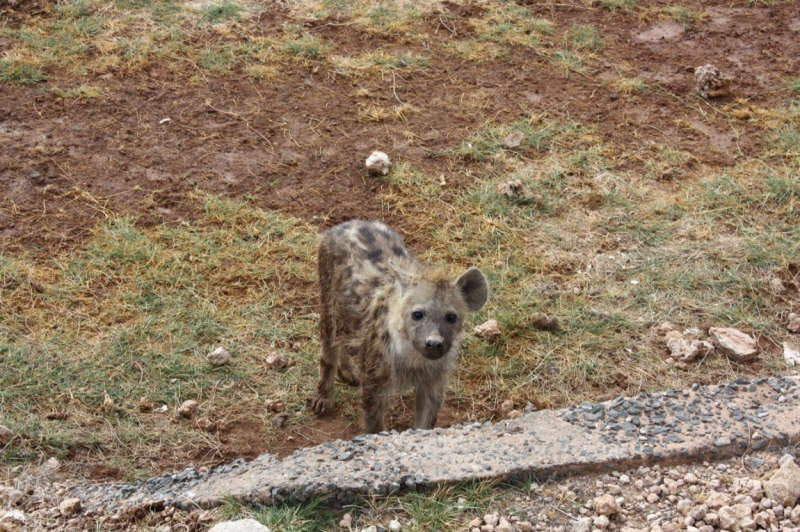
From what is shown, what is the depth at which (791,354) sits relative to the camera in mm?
4570

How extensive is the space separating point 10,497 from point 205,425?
0.96m

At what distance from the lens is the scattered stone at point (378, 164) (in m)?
6.01

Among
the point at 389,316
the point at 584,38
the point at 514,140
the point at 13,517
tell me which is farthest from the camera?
A: the point at 584,38

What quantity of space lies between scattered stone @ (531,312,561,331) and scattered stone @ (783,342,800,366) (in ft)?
3.86

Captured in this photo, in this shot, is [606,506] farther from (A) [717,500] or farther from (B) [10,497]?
(B) [10,497]

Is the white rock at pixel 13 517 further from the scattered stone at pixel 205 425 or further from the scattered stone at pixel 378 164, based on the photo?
the scattered stone at pixel 378 164

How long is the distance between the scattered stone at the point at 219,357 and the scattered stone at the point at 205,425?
1.33 feet

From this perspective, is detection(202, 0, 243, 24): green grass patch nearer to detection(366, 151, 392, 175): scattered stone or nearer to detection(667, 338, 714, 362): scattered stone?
detection(366, 151, 392, 175): scattered stone

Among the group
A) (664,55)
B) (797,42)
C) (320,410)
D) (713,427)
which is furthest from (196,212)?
(797,42)

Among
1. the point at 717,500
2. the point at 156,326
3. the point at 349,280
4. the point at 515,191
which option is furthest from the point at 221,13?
the point at 717,500

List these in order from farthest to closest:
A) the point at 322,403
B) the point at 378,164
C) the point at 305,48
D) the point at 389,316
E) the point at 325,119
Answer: the point at 305,48 < the point at 325,119 < the point at 378,164 < the point at 322,403 < the point at 389,316

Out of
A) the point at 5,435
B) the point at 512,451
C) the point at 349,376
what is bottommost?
the point at 349,376

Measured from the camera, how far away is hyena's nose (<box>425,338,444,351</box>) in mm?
3768

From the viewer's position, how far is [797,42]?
25.2ft
